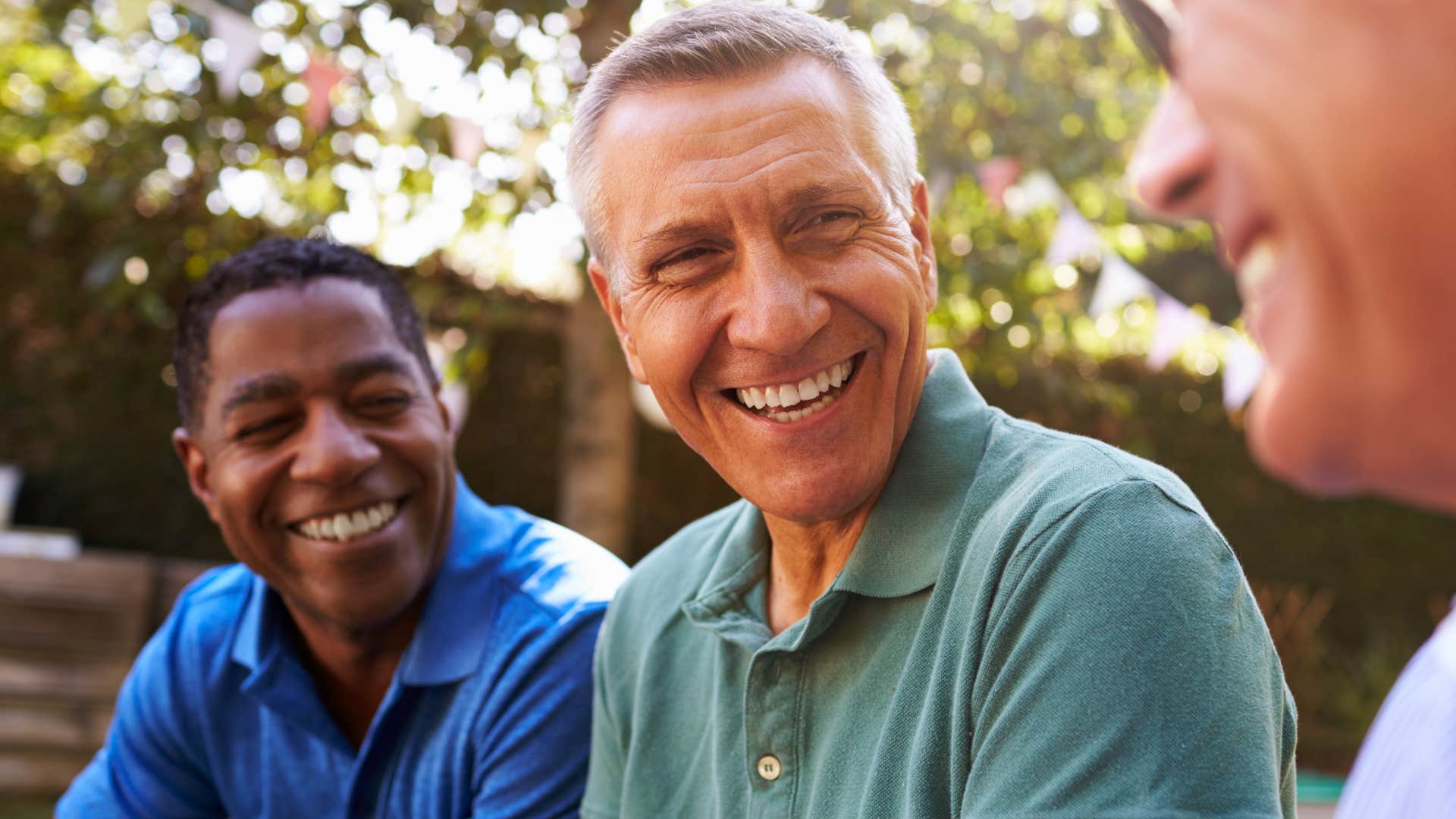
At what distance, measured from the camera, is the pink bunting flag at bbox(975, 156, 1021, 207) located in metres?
4.74

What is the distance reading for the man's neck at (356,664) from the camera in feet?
8.08

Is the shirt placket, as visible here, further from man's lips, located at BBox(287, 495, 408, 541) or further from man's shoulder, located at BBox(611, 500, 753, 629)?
man's lips, located at BBox(287, 495, 408, 541)

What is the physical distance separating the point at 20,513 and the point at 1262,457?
6.67m

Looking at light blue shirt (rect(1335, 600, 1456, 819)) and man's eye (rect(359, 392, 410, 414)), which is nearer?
light blue shirt (rect(1335, 600, 1456, 819))

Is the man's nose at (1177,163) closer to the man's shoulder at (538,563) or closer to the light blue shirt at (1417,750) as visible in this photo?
the light blue shirt at (1417,750)

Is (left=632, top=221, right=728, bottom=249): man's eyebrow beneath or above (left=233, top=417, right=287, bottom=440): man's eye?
above

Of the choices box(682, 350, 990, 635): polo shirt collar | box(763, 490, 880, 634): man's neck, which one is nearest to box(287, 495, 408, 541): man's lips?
box(682, 350, 990, 635): polo shirt collar

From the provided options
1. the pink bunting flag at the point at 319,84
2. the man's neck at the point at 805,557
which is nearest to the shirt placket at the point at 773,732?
the man's neck at the point at 805,557

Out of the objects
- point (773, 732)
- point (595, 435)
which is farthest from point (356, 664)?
point (595, 435)

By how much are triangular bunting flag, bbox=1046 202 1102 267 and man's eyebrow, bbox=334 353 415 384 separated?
3065mm

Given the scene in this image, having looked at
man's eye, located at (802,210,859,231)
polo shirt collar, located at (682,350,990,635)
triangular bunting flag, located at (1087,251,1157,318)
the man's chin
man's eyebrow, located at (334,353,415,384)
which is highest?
the man's chin

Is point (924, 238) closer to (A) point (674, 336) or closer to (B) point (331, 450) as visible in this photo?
(A) point (674, 336)

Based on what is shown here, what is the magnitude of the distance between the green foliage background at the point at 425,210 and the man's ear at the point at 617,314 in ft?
8.04

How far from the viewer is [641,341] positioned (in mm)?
1738
